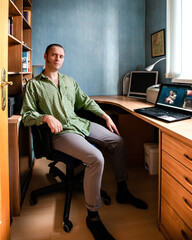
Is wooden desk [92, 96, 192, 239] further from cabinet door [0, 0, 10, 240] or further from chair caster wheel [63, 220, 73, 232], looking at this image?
cabinet door [0, 0, 10, 240]

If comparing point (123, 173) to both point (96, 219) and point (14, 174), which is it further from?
point (14, 174)

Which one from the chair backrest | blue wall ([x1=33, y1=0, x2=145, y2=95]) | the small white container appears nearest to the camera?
the chair backrest

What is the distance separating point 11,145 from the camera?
1.60m

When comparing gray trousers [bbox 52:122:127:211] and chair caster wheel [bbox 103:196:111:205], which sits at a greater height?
gray trousers [bbox 52:122:127:211]

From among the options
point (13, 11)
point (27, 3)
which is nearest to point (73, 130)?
point (13, 11)

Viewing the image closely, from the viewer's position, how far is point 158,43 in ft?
8.57

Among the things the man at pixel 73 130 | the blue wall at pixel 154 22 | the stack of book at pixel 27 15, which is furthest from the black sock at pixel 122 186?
the stack of book at pixel 27 15

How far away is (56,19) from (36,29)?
11.7 inches

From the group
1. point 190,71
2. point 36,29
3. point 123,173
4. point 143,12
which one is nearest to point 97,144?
point 123,173

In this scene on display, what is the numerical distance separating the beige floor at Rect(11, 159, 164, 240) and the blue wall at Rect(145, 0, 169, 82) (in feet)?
4.61

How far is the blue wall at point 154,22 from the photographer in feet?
8.25

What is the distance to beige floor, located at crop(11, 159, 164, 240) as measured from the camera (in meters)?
1.41

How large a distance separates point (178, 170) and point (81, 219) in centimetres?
82

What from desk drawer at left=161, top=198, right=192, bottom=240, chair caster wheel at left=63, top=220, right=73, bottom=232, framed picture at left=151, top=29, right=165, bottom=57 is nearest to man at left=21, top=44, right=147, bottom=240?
chair caster wheel at left=63, top=220, right=73, bottom=232
